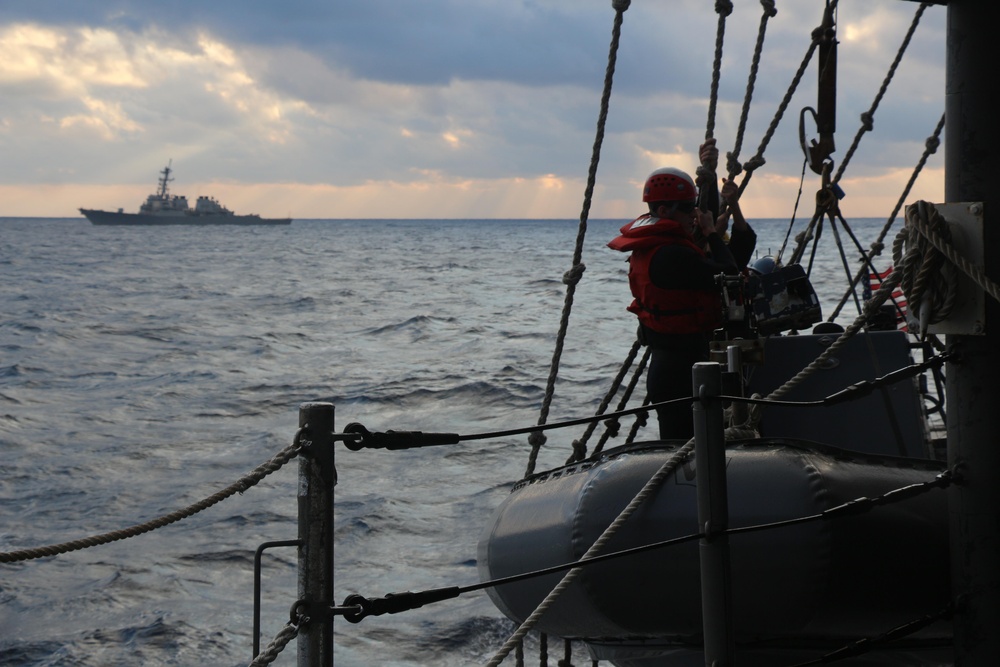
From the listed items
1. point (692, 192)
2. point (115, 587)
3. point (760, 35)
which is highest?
point (760, 35)

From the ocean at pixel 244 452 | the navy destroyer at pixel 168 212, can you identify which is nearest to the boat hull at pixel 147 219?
the navy destroyer at pixel 168 212

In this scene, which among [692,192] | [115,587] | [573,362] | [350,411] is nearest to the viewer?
[692,192]

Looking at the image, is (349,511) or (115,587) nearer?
(115,587)

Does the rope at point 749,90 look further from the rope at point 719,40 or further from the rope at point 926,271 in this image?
the rope at point 926,271

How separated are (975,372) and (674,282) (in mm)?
1449

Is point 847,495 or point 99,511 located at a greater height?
point 847,495

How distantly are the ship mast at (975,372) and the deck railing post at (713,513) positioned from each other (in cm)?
65

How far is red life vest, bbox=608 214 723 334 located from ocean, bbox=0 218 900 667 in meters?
1.71

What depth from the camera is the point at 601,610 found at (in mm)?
2896

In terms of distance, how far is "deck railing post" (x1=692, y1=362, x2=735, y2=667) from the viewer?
258 cm

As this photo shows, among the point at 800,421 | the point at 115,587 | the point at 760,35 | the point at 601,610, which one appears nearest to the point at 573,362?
the point at 115,587

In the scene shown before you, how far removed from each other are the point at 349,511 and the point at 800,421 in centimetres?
633

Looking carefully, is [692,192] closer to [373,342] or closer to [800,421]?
[800,421]

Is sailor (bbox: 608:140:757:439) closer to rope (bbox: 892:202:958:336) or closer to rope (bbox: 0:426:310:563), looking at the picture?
rope (bbox: 892:202:958:336)
